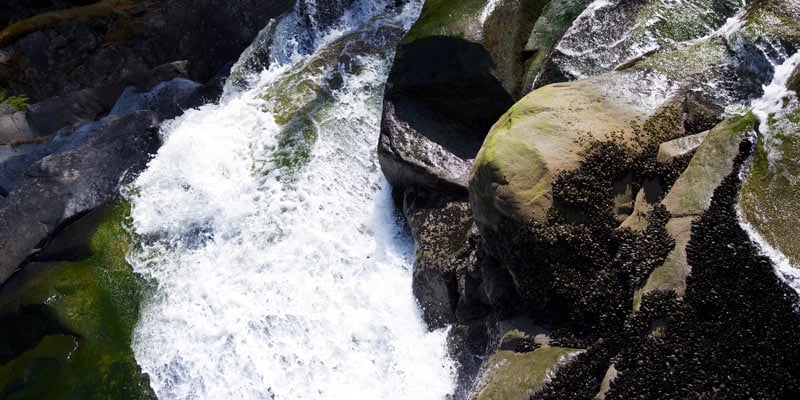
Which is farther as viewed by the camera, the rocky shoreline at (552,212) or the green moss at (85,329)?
the green moss at (85,329)

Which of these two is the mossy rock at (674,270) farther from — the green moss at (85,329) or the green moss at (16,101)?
the green moss at (16,101)

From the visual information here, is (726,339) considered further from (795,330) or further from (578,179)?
(578,179)

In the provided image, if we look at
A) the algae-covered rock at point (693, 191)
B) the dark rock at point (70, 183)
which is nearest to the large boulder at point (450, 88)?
the algae-covered rock at point (693, 191)

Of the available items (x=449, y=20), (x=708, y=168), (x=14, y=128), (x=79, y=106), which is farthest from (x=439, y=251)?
(x=14, y=128)

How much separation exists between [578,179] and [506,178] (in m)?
0.78

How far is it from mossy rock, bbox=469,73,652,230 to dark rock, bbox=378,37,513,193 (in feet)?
6.63

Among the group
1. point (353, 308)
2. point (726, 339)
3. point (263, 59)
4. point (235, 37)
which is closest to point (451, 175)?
point (353, 308)

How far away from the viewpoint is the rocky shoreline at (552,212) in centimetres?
536

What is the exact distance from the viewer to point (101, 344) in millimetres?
9391

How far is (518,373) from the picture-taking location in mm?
6062

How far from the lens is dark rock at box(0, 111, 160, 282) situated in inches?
429

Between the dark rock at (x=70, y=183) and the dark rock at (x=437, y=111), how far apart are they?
5450 millimetres

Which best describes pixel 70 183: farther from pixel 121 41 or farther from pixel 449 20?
pixel 449 20

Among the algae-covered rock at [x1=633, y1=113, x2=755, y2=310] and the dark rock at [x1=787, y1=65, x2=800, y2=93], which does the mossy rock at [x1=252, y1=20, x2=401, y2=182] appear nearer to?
the algae-covered rock at [x1=633, y1=113, x2=755, y2=310]
